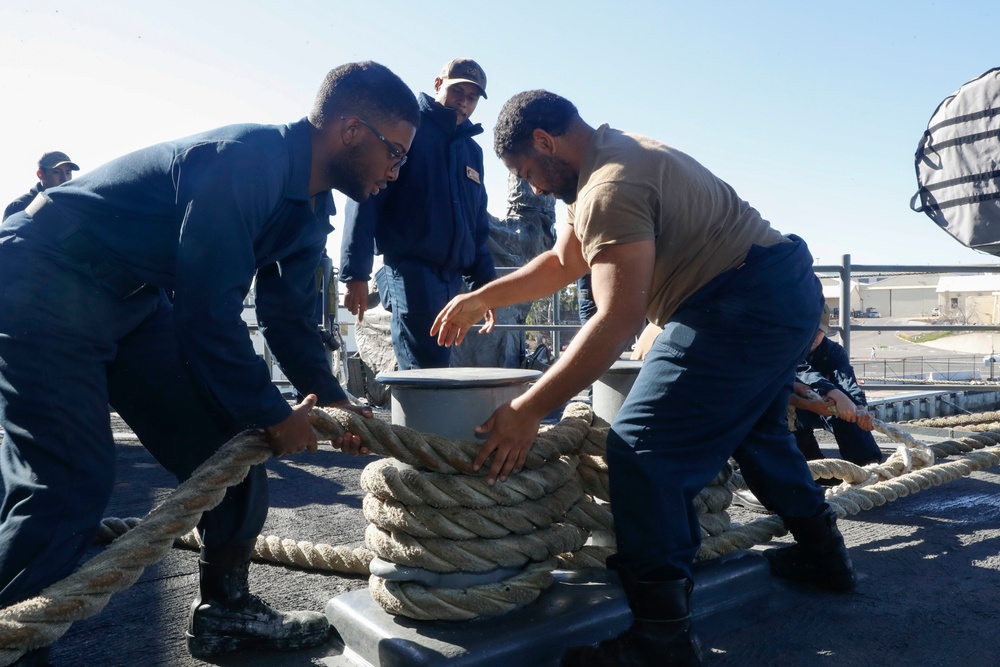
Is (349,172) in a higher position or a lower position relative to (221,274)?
higher

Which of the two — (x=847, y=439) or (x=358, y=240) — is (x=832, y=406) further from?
(x=358, y=240)

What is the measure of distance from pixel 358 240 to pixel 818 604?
2.39 metres

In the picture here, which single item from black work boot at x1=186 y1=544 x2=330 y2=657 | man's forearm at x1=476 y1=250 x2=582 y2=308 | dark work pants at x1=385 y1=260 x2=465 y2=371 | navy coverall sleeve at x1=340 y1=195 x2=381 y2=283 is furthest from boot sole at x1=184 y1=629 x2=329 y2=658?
navy coverall sleeve at x1=340 y1=195 x2=381 y2=283

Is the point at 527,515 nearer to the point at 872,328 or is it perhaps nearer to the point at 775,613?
the point at 775,613

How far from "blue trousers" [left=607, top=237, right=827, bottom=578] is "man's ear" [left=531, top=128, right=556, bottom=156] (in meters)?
0.55

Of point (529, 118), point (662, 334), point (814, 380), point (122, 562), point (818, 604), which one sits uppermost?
point (529, 118)

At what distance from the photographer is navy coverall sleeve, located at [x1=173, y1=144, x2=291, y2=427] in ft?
5.02

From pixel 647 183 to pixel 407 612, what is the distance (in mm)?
1159

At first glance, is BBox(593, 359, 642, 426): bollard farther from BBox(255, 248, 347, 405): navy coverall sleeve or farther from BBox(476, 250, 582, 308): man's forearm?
BBox(255, 248, 347, 405): navy coverall sleeve

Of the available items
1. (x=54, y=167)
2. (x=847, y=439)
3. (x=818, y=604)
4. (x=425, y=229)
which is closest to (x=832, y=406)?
(x=847, y=439)

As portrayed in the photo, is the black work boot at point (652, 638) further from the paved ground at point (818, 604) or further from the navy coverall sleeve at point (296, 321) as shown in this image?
the navy coverall sleeve at point (296, 321)

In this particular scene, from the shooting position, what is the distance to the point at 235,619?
1838 mm

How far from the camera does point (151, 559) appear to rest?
150cm

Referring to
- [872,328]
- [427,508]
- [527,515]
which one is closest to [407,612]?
[427,508]
